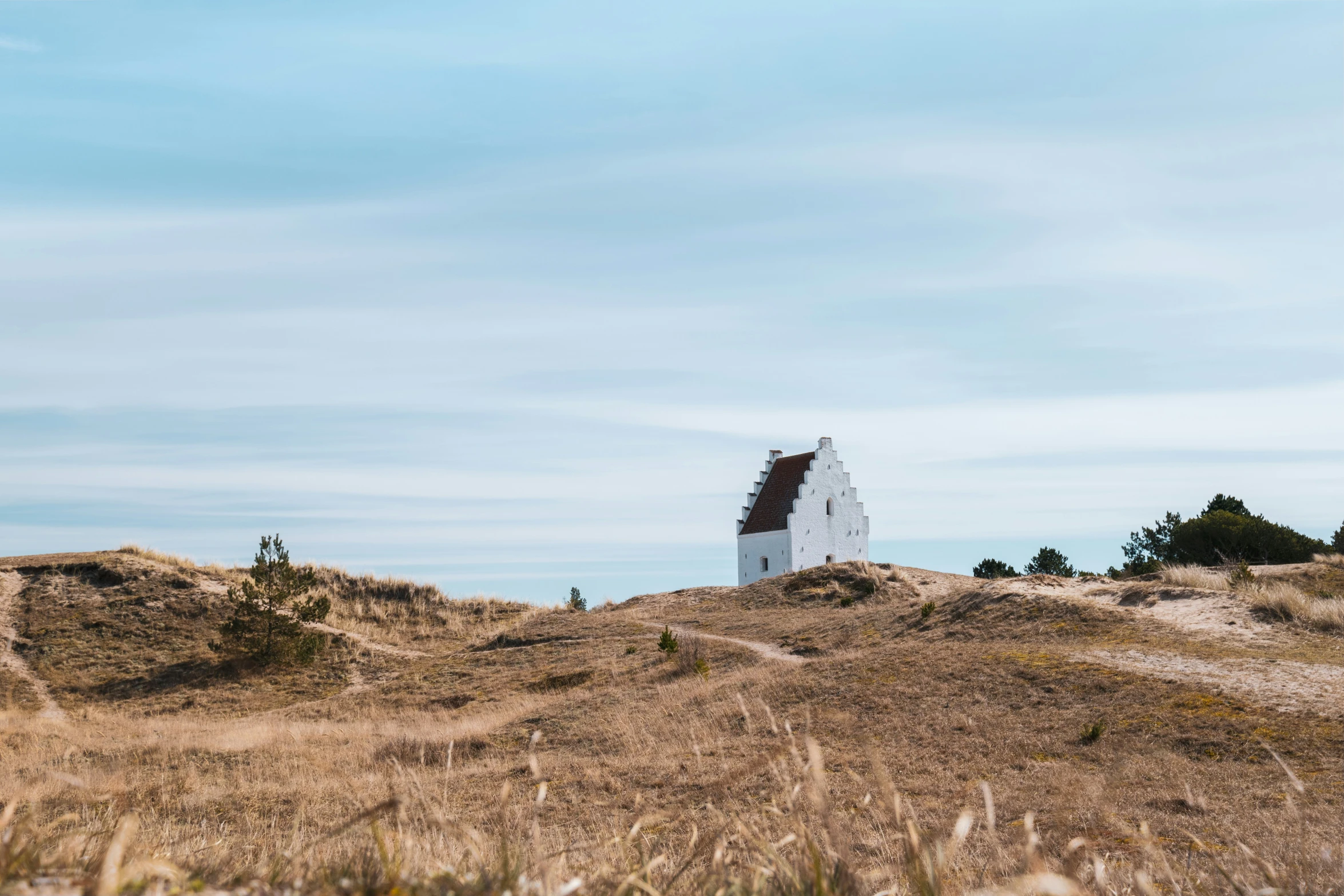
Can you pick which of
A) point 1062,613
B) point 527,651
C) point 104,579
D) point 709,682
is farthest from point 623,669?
point 104,579

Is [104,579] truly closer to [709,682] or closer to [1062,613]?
[709,682]

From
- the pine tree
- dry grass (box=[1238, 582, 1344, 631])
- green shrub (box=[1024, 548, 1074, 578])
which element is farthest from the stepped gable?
dry grass (box=[1238, 582, 1344, 631])

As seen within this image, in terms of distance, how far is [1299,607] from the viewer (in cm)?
1775

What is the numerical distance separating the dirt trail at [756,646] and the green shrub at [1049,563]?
25818 millimetres

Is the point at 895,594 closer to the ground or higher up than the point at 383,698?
higher up

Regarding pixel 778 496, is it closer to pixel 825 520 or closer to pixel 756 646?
pixel 825 520

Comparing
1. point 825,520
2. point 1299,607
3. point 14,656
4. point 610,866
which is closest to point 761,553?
point 825,520

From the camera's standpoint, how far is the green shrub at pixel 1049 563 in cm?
4806

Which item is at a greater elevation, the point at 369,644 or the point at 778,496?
the point at 778,496

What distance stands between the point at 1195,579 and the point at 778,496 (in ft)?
112

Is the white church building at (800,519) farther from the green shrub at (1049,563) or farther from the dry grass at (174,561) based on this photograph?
the dry grass at (174,561)

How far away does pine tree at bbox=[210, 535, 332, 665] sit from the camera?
32.1m

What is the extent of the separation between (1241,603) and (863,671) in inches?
318

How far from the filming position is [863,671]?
17.8 m
